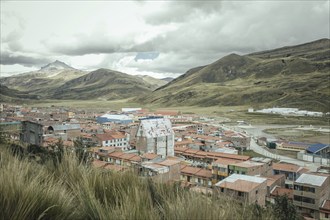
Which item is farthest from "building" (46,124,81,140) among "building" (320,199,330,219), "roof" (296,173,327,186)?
"building" (320,199,330,219)

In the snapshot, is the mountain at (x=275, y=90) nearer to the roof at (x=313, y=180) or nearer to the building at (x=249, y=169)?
the building at (x=249, y=169)

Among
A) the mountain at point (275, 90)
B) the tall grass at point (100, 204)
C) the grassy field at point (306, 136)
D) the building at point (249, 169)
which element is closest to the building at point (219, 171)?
the building at point (249, 169)

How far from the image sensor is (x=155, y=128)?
3741 centimetres

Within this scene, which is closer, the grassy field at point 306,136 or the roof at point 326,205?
the roof at point 326,205

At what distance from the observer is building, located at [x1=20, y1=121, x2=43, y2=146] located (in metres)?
40.8

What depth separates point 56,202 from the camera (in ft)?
7.82

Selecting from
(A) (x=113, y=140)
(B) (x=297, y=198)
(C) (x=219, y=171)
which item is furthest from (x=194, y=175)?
(A) (x=113, y=140)

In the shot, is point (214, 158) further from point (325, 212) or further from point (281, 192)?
point (325, 212)

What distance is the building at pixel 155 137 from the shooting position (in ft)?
118

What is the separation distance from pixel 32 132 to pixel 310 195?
37.5 m

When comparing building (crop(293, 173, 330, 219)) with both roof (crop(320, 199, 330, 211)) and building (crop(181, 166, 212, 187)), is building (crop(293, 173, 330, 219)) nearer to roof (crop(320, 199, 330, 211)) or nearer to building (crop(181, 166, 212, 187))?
roof (crop(320, 199, 330, 211))

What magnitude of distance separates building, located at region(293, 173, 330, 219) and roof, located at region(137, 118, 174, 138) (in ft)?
64.6

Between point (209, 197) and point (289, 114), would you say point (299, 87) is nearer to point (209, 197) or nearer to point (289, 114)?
point (289, 114)

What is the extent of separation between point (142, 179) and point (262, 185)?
1673cm
